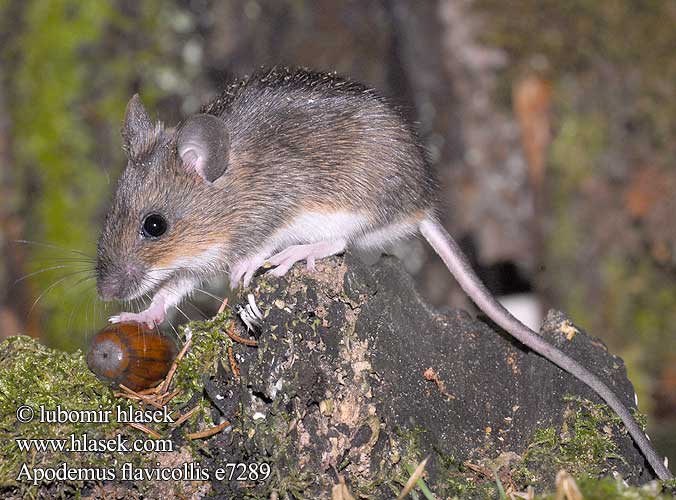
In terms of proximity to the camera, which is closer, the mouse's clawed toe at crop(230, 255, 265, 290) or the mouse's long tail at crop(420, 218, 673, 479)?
the mouse's long tail at crop(420, 218, 673, 479)

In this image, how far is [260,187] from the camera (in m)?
4.00

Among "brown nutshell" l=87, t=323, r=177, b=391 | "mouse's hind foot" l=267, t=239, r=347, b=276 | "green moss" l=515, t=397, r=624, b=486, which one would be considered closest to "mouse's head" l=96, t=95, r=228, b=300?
"brown nutshell" l=87, t=323, r=177, b=391

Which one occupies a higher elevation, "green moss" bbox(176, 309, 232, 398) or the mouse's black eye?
the mouse's black eye

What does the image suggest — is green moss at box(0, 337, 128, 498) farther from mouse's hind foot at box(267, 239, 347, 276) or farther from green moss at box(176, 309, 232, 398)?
mouse's hind foot at box(267, 239, 347, 276)

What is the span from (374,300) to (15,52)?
15.3 ft

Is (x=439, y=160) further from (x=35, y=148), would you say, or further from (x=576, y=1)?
(x=35, y=148)

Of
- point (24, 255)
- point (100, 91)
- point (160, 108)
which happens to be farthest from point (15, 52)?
point (24, 255)

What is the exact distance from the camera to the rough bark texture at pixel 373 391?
2.88m

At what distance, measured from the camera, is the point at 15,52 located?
649 centimetres

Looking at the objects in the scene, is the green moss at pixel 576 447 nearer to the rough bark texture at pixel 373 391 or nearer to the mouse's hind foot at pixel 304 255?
the rough bark texture at pixel 373 391

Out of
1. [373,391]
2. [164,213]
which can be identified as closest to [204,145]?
[164,213]

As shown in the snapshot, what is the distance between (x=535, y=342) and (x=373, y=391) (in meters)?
0.76

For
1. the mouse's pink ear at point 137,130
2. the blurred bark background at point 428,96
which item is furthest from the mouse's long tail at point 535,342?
the blurred bark background at point 428,96

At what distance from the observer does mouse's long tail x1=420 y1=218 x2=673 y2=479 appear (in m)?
3.05
